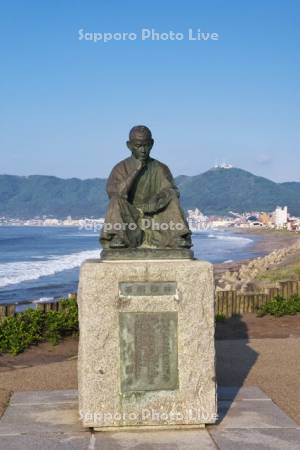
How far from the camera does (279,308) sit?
50.6 ft

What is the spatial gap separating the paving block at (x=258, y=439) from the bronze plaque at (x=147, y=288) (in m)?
1.53

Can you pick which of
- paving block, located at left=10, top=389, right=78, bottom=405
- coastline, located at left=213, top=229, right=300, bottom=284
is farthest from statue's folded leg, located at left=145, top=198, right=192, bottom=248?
coastline, located at left=213, top=229, right=300, bottom=284

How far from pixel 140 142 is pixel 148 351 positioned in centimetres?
231

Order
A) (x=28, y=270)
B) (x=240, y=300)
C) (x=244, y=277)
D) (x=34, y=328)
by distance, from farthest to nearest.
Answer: (x=28, y=270)
(x=244, y=277)
(x=240, y=300)
(x=34, y=328)

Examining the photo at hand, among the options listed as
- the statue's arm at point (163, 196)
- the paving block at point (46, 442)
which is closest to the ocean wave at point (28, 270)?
the statue's arm at point (163, 196)

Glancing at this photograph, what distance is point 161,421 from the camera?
680cm

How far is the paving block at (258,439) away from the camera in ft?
20.6

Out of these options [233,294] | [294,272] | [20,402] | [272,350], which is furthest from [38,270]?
[20,402]

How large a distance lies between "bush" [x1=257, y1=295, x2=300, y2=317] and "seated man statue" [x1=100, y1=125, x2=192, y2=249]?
27.9ft

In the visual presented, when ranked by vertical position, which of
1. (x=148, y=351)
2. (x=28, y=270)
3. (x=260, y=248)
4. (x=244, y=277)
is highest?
(x=148, y=351)

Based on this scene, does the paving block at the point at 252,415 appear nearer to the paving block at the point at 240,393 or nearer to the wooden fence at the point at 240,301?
the paving block at the point at 240,393

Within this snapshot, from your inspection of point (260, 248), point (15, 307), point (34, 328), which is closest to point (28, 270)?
point (15, 307)

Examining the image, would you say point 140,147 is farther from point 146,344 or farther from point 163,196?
point 146,344

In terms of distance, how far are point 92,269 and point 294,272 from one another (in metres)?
20.7
